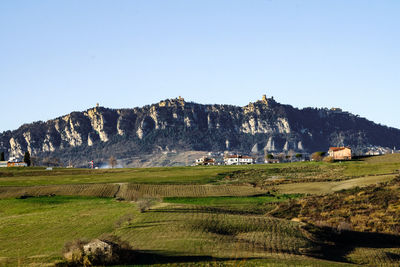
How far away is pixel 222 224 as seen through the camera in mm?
50906

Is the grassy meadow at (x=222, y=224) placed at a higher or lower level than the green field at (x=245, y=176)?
lower

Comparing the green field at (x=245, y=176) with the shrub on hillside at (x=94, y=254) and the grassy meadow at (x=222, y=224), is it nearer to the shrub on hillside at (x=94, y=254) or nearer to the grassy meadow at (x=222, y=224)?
the grassy meadow at (x=222, y=224)

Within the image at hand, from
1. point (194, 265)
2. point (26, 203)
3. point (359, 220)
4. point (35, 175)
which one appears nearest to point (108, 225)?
point (194, 265)

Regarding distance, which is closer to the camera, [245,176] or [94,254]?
[94,254]

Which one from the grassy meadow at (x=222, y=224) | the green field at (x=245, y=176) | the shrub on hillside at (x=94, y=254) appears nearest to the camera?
the shrub on hillside at (x=94, y=254)

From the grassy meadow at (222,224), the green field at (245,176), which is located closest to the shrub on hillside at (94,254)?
the grassy meadow at (222,224)

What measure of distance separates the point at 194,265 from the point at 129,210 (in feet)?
101

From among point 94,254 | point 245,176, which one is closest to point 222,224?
point 94,254

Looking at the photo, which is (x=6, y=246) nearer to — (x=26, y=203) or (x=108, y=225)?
(x=108, y=225)

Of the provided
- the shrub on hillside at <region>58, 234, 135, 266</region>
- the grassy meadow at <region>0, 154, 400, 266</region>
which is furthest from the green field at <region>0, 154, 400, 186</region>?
the shrub on hillside at <region>58, 234, 135, 266</region>

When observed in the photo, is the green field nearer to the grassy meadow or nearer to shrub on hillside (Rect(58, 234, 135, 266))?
the grassy meadow

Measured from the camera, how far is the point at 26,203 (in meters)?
80.3

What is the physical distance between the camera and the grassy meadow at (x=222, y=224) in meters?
37.8

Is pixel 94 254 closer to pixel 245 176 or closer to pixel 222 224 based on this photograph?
pixel 222 224
